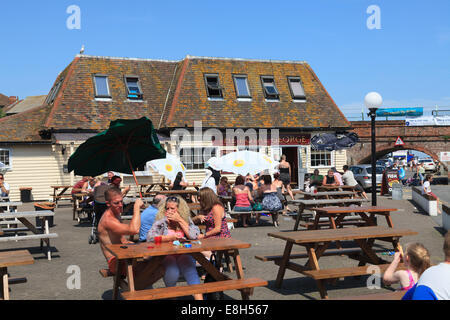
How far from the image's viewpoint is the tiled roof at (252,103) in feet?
84.2

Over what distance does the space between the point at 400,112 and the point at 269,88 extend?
17.9 m

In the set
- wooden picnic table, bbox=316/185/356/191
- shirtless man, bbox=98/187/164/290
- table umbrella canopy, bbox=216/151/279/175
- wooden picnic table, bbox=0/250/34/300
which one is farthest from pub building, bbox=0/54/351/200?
wooden picnic table, bbox=0/250/34/300

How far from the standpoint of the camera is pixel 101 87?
25.7 m

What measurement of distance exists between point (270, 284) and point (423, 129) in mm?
35339

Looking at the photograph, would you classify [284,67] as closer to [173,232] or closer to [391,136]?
[391,136]

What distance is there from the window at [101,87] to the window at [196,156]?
4844mm

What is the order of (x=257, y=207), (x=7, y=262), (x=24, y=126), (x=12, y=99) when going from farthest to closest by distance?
(x=12, y=99)
(x=24, y=126)
(x=257, y=207)
(x=7, y=262)

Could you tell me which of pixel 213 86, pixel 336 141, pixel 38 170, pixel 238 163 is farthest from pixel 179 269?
pixel 213 86

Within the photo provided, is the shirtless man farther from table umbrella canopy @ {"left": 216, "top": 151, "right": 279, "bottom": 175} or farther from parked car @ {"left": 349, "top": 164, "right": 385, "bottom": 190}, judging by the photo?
parked car @ {"left": 349, "top": 164, "right": 385, "bottom": 190}

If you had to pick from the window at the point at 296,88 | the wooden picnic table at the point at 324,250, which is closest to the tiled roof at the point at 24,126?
the window at the point at 296,88

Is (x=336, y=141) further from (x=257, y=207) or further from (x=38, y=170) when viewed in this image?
(x=38, y=170)

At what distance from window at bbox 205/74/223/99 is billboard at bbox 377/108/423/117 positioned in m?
18.5

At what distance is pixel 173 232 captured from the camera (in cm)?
652

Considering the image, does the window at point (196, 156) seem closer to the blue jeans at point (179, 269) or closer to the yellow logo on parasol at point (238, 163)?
the yellow logo on parasol at point (238, 163)
